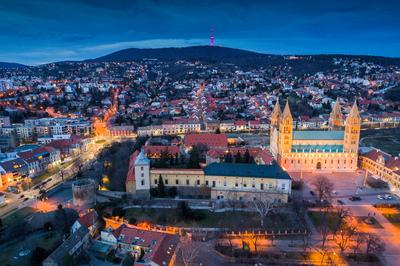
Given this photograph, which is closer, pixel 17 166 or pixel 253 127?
pixel 17 166

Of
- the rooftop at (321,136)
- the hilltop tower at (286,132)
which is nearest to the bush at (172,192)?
the hilltop tower at (286,132)

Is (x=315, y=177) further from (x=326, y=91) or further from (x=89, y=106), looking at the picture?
(x=326, y=91)

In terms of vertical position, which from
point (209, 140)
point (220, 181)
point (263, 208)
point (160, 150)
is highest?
point (209, 140)

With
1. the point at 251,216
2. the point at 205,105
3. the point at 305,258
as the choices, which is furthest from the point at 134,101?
the point at 305,258

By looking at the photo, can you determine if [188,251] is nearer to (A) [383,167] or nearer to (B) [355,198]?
(B) [355,198]

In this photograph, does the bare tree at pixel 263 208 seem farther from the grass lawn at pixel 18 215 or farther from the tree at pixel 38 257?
the grass lawn at pixel 18 215

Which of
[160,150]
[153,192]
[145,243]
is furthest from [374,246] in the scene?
[160,150]
